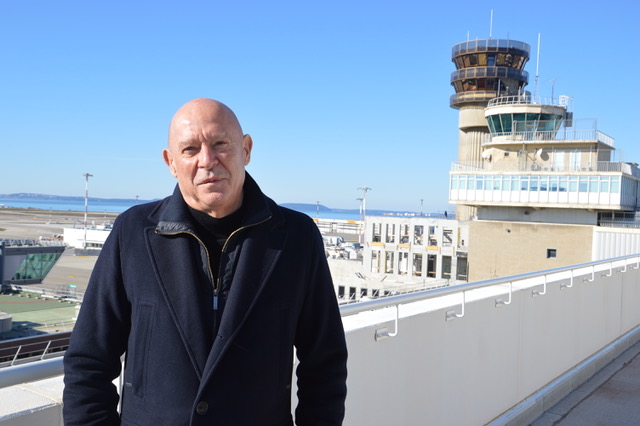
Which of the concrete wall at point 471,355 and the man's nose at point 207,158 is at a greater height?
the man's nose at point 207,158

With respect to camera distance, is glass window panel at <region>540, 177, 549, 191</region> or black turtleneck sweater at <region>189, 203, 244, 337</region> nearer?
black turtleneck sweater at <region>189, 203, 244, 337</region>

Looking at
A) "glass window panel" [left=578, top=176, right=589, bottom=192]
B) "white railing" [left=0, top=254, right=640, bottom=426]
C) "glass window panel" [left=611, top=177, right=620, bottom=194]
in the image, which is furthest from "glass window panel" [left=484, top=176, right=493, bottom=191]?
"white railing" [left=0, top=254, right=640, bottom=426]

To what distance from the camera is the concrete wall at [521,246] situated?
4747 cm

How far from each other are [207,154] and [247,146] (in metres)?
0.23

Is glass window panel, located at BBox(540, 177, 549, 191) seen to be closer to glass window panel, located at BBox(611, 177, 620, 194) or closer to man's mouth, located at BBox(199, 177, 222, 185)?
glass window panel, located at BBox(611, 177, 620, 194)

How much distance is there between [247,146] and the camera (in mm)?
2186

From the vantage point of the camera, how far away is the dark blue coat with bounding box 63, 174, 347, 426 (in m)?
1.88

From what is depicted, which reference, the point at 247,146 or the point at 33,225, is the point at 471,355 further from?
the point at 33,225

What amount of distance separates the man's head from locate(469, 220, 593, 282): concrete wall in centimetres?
4894

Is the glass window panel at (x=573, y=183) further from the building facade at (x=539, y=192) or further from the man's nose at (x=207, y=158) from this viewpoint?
the man's nose at (x=207, y=158)

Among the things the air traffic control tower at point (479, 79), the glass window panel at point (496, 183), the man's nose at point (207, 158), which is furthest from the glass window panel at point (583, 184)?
the man's nose at point (207, 158)

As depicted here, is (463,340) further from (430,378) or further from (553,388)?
(553,388)

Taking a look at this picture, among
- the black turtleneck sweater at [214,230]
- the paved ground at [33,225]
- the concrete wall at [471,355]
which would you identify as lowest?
the paved ground at [33,225]

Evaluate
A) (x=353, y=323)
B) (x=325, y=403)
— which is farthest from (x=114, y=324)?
(x=353, y=323)
